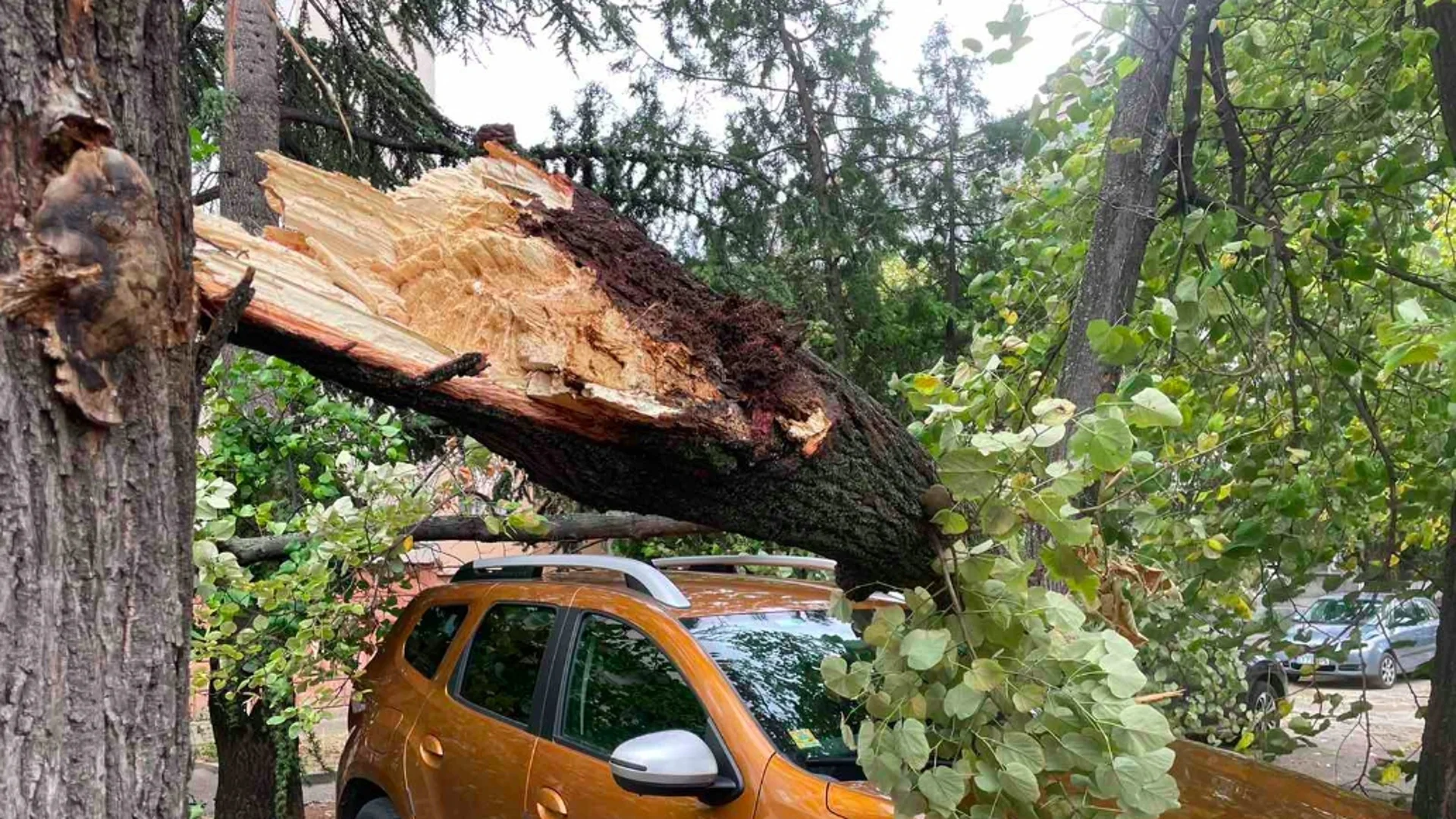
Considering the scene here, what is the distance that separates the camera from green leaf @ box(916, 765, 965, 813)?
1.92m

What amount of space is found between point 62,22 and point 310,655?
3.56 metres

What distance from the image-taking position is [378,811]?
4066 millimetres

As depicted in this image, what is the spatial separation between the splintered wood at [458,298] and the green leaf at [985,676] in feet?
1.86

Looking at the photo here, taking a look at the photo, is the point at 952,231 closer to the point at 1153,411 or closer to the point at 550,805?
the point at 550,805

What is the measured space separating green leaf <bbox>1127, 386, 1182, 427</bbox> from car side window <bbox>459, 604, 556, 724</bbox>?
220 cm

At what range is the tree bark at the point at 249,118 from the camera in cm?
615

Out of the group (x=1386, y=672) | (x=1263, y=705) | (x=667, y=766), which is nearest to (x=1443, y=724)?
(x=667, y=766)

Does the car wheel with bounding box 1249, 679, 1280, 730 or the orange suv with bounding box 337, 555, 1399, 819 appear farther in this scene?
the car wheel with bounding box 1249, 679, 1280, 730

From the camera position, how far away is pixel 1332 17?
168 inches

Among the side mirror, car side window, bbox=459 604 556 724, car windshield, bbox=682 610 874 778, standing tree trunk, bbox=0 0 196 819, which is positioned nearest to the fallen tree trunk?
car side window, bbox=459 604 556 724

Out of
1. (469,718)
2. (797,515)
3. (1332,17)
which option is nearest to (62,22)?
(797,515)

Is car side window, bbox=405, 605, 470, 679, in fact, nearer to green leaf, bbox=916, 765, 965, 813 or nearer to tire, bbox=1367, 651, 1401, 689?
green leaf, bbox=916, 765, 965, 813

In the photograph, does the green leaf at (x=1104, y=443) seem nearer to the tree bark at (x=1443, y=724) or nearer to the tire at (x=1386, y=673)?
the tree bark at (x=1443, y=724)

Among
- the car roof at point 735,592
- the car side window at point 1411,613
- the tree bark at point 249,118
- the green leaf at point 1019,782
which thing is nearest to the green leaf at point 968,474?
the green leaf at point 1019,782
